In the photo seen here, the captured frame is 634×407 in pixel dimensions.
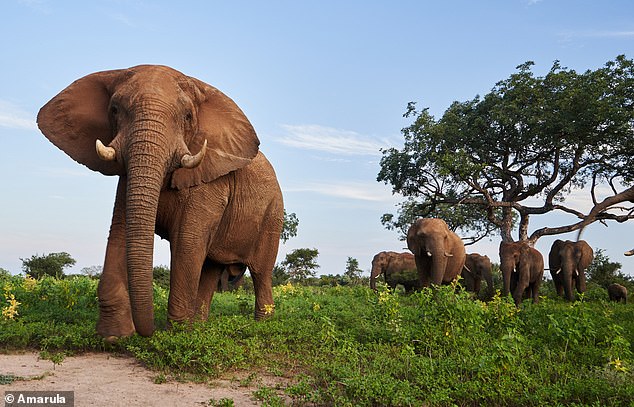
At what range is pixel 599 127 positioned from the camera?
85.8 feet

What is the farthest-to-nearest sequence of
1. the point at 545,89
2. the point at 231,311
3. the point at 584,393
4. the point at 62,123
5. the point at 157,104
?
the point at 545,89, the point at 231,311, the point at 62,123, the point at 157,104, the point at 584,393

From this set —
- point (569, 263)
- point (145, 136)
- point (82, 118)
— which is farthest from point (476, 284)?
point (145, 136)

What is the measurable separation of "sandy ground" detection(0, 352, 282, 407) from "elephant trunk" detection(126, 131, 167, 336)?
0.63m

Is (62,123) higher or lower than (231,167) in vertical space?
higher

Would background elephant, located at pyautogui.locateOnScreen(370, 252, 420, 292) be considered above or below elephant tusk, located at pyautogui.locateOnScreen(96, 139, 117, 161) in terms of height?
below

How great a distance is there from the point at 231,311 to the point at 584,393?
7190 mm

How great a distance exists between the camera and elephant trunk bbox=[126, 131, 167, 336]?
6.86 metres

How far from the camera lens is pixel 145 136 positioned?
7121 millimetres

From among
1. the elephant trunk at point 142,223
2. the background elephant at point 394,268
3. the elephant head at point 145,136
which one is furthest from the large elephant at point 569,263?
the elephant trunk at point 142,223

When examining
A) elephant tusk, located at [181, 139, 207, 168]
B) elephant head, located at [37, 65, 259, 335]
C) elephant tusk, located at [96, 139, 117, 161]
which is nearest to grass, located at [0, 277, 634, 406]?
elephant head, located at [37, 65, 259, 335]

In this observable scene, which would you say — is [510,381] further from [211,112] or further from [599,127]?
[599,127]

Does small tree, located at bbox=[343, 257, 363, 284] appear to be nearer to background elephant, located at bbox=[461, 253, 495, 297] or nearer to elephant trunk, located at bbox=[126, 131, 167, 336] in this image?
background elephant, located at bbox=[461, 253, 495, 297]

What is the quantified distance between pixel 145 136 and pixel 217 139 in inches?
61.3

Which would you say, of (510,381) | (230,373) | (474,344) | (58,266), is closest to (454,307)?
(474,344)
